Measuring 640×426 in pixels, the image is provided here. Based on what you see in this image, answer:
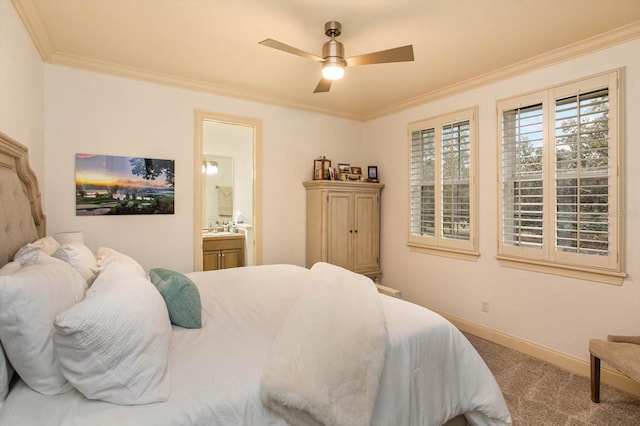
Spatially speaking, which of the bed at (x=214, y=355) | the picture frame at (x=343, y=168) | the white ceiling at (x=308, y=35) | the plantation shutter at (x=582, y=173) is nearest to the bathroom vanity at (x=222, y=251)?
the picture frame at (x=343, y=168)

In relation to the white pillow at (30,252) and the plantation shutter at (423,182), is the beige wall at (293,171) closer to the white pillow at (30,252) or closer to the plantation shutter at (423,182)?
the plantation shutter at (423,182)

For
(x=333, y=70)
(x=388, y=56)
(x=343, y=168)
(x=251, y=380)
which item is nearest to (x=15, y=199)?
→ (x=251, y=380)

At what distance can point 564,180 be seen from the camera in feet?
8.95

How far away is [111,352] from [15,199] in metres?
1.35

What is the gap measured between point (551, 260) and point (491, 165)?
1005mm

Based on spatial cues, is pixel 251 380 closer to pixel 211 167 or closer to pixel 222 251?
pixel 222 251

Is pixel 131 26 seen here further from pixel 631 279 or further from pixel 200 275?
pixel 631 279

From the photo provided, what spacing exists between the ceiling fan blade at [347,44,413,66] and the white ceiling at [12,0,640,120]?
28cm

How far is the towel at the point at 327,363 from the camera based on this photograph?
124cm

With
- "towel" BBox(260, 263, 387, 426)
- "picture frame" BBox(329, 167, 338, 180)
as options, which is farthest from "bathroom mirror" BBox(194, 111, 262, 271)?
"towel" BBox(260, 263, 387, 426)

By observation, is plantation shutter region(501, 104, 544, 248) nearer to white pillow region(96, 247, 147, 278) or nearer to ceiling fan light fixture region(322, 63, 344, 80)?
ceiling fan light fixture region(322, 63, 344, 80)

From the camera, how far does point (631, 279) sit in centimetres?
244

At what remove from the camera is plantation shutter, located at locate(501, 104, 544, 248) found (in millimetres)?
2906

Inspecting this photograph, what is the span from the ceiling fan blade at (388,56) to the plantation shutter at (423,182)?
180 cm
